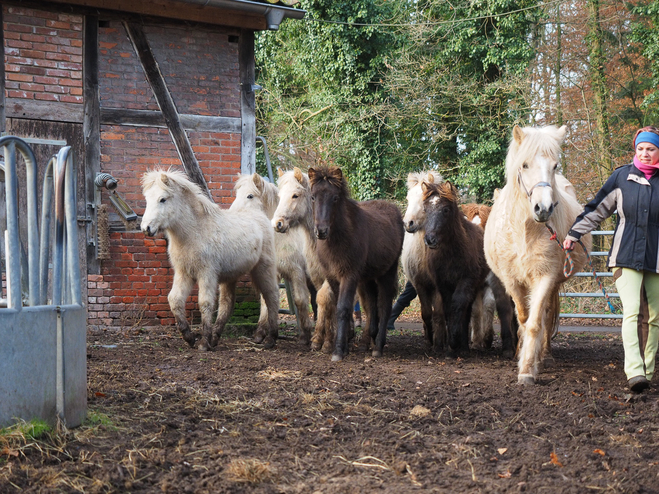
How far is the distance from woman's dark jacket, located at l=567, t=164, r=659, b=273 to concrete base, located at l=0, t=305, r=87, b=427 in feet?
12.9

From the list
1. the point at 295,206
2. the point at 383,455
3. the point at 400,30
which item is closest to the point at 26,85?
the point at 295,206

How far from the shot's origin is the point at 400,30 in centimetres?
2034

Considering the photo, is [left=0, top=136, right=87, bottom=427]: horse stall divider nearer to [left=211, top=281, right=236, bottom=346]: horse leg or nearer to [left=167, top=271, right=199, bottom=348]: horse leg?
[left=167, top=271, right=199, bottom=348]: horse leg

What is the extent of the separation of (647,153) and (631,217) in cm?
52

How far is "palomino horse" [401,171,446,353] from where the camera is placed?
8.07 m

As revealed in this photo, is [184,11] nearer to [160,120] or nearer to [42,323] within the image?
[160,120]

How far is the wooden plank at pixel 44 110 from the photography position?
8.91 metres

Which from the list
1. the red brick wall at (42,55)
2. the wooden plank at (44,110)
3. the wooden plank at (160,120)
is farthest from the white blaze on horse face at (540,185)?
the red brick wall at (42,55)

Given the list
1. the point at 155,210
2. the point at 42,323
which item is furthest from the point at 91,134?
the point at 42,323

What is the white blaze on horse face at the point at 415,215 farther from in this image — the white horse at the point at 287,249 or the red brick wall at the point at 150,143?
the red brick wall at the point at 150,143

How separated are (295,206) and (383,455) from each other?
460 centimetres

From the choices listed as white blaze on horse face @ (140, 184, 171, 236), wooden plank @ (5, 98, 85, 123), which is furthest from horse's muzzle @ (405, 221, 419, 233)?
wooden plank @ (5, 98, 85, 123)

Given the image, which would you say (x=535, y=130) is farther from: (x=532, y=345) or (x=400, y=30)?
(x=400, y=30)

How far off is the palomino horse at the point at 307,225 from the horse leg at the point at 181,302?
1276 millimetres
